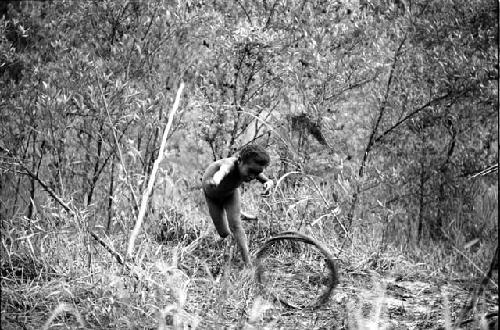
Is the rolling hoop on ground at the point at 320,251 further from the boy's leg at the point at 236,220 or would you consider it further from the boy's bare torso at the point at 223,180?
the boy's bare torso at the point at 223,180

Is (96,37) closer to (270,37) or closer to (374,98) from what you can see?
(270,37)

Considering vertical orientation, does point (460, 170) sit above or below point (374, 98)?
below

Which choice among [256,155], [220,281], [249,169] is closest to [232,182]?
[249,169]

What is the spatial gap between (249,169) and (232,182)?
322mm

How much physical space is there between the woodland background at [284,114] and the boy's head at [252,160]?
1288mm

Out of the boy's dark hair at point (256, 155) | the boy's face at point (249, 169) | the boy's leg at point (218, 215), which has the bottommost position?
the boy's leg at point (218, 215)

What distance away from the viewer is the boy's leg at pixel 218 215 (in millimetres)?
6023

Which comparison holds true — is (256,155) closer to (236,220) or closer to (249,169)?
(249,169)

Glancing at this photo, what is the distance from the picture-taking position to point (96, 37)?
7.55 meters

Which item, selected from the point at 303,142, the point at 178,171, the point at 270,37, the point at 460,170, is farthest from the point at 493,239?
the point at 178,171

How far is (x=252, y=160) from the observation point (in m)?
5.47

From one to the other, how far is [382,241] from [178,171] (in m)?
3.15

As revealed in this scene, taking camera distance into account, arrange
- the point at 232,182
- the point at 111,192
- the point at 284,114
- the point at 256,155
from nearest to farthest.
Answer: the point at 256,155 < the point at 232,182 < the point at 111,192 < the point at 284,114

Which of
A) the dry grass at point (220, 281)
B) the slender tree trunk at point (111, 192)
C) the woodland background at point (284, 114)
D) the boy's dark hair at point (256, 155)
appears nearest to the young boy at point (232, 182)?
the boy's dark hair at point (256, 155)
